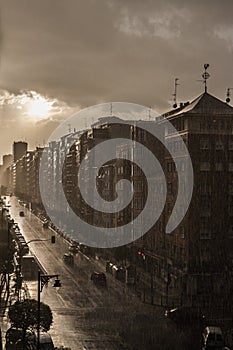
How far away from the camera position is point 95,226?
112812 mm

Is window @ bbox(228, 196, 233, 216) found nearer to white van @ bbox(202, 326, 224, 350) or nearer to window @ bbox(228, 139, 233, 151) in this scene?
window @ bbox(228, 139, 233, 151)

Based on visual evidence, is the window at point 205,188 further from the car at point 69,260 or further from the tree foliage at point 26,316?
the tree foliage at point 26,316

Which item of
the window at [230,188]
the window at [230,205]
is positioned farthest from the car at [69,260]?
the window at [230,188]

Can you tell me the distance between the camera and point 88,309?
53.5 m

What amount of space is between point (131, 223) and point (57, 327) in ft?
138

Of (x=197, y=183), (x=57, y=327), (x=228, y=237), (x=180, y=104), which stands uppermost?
(x=180, y=104)

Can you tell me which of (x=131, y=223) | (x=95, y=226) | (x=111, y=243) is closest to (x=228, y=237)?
(x=131, y=223)

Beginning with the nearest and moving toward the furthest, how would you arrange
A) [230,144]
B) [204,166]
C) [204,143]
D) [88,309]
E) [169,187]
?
[88,309], [204,166], [204,143], [230,144], [169,187]

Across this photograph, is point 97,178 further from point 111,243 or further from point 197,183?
point 197,183

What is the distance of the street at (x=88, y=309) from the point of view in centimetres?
4312

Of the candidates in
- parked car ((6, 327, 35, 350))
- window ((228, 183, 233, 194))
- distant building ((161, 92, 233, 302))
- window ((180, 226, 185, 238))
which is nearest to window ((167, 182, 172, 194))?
distant building ((161, 92, 233, 302))

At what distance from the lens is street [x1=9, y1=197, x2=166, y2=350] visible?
1698 inches

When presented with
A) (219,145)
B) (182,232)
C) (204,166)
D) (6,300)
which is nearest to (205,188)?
(204,166)

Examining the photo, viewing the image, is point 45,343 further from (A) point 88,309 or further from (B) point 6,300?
(B) point 6,300
